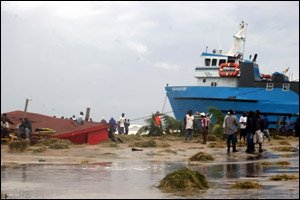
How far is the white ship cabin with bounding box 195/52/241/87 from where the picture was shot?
3756 centimetres

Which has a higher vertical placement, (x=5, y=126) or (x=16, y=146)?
(x=5, y=126)

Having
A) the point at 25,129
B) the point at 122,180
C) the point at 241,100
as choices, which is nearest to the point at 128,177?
the point at 122,180

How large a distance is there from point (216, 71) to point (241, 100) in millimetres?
4255

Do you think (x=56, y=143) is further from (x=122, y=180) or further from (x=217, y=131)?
(x=217, y=131)

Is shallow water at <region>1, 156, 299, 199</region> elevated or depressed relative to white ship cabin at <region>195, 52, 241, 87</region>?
depressed

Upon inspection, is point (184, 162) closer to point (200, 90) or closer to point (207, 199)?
point (207, 199)

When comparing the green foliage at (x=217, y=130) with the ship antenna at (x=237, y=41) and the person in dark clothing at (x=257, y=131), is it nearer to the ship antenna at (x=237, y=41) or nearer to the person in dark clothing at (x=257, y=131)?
the person in dark clothing at (x=257, y=131)

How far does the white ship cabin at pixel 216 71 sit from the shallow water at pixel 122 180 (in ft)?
81.3

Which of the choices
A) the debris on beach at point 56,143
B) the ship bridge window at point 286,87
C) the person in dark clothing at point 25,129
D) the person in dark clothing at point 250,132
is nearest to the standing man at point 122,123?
the ship bridge window at point 286,87

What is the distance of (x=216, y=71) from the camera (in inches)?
1507

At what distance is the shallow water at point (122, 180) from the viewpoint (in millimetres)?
7520

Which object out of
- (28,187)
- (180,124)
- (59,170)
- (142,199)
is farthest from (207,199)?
(180,124)

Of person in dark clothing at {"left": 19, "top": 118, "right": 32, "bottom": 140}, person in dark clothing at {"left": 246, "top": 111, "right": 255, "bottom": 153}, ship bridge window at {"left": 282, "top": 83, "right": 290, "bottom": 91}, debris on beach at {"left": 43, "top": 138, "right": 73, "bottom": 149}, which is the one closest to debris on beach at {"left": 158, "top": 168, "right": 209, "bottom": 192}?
person in dark clothing at {"left": 246, "top": 111, "right": 255, "bottom": 153}

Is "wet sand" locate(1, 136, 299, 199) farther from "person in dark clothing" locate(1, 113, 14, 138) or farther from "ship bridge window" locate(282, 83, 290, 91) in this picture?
"ship bridge window" locate(282, 83, 290, 91)
